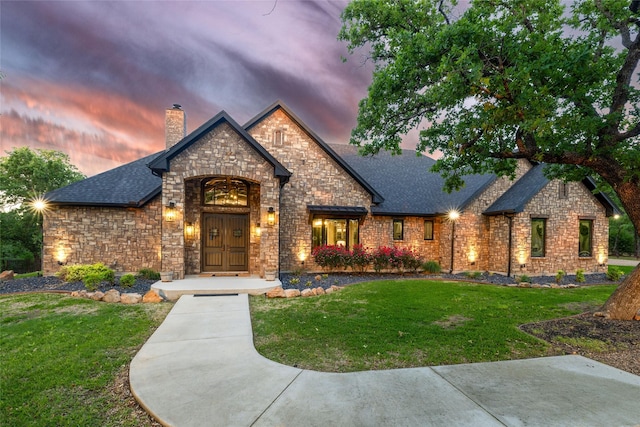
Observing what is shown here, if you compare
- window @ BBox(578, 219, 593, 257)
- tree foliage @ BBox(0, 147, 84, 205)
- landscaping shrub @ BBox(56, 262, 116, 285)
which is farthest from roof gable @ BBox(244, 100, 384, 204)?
tree foliage @ BBox(0, 147, 84, 205)

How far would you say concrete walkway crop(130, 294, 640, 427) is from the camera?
107 inches

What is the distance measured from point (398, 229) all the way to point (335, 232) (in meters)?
3.27

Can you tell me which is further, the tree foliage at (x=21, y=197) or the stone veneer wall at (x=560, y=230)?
the tree foliage at (x=21, y=197)

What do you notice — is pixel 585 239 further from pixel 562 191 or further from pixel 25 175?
pixel 25 175

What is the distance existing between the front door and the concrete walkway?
6.83 m

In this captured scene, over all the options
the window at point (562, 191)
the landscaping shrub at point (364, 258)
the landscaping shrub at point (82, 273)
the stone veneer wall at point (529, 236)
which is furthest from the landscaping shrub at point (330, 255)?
the window at point (562, 191)

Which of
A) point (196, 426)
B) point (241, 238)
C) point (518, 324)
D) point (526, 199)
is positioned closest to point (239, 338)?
point (196, 426)

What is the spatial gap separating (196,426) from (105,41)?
37.0 ft

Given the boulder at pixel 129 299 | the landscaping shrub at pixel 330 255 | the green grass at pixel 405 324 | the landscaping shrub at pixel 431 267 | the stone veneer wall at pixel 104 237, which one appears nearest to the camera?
the green grass at pixel 405 324

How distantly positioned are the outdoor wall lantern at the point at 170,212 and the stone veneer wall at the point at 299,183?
14.6 ft

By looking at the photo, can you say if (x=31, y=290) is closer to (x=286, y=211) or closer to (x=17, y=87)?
(x=17, y=87)

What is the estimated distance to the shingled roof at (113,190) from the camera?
10766 mm

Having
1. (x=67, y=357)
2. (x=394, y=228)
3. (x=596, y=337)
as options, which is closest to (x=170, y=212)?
(x=67, y=357)

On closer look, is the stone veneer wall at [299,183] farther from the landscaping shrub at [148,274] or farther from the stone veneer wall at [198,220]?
the landscaping shrub at [148,274]
